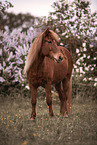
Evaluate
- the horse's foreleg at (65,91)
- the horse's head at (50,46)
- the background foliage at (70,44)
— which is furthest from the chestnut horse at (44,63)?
the background foliage at (70,44)

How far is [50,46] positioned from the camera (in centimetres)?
426

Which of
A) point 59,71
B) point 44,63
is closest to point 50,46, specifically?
point 44,63

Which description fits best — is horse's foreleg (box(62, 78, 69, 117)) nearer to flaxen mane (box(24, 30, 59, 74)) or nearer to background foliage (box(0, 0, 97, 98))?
flaxen mane (box(24, 30, 59, 74))

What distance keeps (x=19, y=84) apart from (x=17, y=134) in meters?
5.19

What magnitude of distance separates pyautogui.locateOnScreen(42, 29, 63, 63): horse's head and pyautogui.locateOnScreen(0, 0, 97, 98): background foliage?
4059 millimetres

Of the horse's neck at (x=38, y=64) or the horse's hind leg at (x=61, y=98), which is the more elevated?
the horse's neck at (x=38, y=64)

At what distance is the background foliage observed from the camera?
8469 mm

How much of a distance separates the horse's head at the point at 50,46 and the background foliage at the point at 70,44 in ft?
13.3

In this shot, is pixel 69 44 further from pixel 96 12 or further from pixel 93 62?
pixel 96 12

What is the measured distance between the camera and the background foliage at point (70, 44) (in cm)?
847

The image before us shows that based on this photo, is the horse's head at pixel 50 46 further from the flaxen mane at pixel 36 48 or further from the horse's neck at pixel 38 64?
the horse's neck at pixel 38 64

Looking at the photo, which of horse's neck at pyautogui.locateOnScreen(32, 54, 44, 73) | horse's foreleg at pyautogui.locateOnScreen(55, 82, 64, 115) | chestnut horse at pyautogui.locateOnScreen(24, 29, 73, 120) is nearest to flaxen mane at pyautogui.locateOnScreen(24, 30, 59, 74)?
chestnut horse at pyautogui.locateOnScreen(24, 29, 73, 120)

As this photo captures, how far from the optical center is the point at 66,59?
5605 mm

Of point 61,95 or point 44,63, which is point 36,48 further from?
point 61,95
